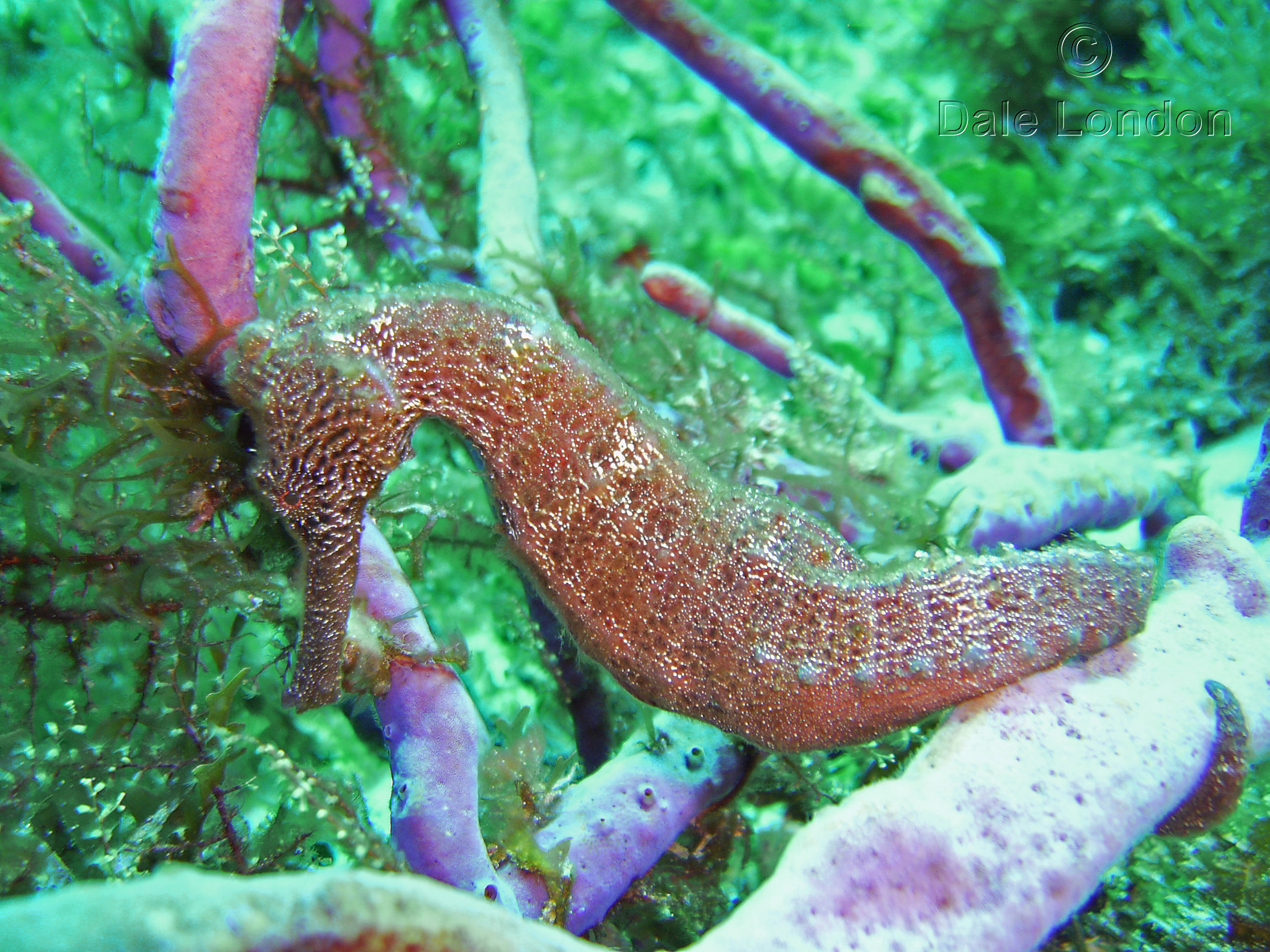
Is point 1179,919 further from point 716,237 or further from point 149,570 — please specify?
point 716,237

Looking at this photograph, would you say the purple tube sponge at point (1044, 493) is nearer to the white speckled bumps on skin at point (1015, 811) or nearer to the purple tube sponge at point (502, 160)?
the white speckled bumps on skin at point (1015, 811)

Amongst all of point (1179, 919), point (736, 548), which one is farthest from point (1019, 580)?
point (1179, 919)

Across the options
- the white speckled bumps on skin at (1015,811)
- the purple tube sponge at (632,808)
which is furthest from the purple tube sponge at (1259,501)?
the purple tube sponge at (632,808)

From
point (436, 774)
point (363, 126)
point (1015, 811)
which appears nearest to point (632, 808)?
point (436, 774)

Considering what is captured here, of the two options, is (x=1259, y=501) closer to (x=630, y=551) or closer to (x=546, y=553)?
(x=630, y=551)

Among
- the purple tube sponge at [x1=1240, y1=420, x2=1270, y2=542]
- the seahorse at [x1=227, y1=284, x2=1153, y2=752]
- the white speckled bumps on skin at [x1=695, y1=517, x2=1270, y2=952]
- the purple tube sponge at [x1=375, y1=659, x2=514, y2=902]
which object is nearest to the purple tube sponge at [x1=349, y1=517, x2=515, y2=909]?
the purple tube sponge at [x1=375, y1=659, x2=514, y2=902]
